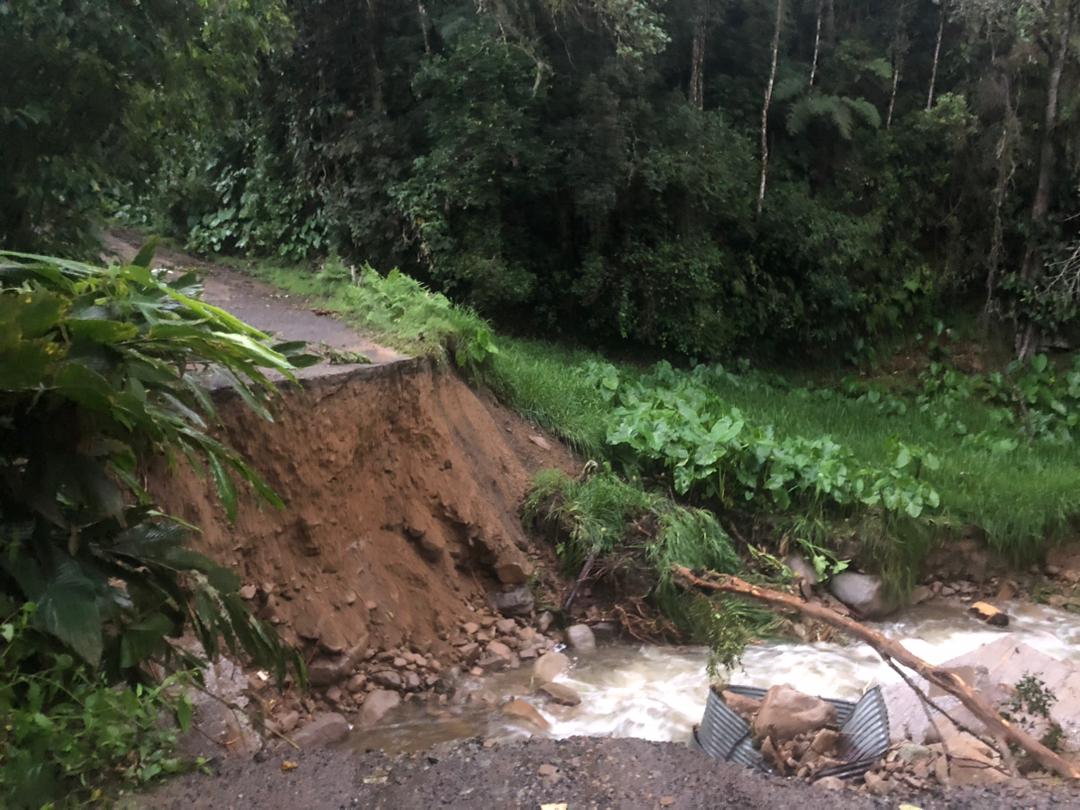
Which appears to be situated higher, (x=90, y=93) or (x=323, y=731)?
(x=90, y=93)

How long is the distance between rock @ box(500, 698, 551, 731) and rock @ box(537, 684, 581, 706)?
7.3 inches

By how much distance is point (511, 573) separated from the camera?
6664 millimetres

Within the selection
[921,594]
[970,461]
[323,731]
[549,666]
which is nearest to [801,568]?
[921,594]

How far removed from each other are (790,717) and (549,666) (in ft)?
6.20

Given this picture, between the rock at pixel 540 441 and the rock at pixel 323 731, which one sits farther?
the rock at pixel 540 441

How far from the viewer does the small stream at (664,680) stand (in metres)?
5.17

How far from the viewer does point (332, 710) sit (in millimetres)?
5227

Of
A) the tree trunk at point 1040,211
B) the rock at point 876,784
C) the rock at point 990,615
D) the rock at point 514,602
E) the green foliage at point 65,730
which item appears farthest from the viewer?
the tree trunk at point 1040,211

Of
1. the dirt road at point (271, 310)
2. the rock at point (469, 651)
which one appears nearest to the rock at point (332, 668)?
the rock at point (469, 651)

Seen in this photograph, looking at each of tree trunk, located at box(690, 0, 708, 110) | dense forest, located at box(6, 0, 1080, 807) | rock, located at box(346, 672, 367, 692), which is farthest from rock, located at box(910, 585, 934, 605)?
tree trunk, located at box(690, 0, 708, 110)

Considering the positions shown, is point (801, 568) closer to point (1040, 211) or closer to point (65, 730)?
point (65, 730)

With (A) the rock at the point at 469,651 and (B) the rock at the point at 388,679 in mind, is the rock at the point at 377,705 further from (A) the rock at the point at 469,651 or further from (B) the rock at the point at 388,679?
(A) the rock at the point at 469,651

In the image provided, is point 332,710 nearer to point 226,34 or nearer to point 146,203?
point 226,34

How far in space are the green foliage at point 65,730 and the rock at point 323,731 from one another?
1540mm
